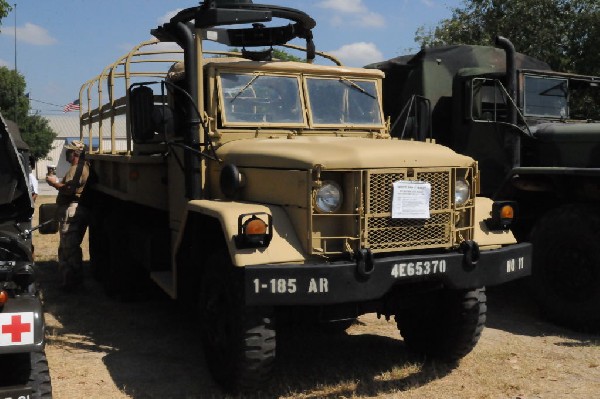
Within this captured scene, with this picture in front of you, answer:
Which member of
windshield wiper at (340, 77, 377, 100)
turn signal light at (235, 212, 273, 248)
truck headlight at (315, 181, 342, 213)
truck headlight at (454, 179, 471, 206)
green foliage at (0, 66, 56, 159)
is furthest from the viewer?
green foliage at (0, 66, 56, 159)

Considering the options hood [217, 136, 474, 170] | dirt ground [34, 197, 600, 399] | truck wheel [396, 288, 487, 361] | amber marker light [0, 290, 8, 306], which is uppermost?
hood [217, 136, 474, 170]

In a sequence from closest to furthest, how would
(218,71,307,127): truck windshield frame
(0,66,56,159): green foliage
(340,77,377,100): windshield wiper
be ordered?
(218,71,307,127): truck windshield frame → (340,77,377,100): windshield wiper → (0,66,56,159): green foliage

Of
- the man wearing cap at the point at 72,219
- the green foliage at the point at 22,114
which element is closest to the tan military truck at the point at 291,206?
the man wearing cap at the point at 72,219

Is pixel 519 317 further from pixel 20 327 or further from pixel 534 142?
pixel 20 327

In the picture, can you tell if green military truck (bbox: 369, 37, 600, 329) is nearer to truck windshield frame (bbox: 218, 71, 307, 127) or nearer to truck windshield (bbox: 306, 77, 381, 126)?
truck windshield (bbox: 306, 77, 381, 126)

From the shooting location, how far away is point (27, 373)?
347 centimetres

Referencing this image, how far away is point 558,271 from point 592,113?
9.71 feet

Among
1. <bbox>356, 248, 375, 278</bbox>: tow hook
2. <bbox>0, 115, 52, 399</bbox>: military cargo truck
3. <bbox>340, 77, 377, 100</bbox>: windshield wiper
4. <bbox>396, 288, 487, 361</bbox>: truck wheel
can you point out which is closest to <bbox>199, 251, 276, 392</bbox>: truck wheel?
<bbox>356, 248, 375, 278</bbox>: tow hook

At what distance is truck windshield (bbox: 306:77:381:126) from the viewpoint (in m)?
5.74

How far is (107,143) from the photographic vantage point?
8.01 metres

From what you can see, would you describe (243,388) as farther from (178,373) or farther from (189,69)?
(189,69)

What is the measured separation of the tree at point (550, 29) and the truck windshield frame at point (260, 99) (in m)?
13.5

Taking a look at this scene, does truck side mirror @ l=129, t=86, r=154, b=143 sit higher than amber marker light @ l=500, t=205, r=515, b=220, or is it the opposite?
truck side mirror @ l=129, t=86, r=154, b=143

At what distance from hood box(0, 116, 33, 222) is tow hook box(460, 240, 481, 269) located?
9.23 feet
